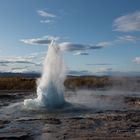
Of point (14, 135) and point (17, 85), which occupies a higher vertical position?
point (17, 85)

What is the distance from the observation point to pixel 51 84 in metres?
31.7

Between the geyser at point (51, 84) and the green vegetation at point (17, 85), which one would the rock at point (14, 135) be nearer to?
the geyser at point (51, 84)

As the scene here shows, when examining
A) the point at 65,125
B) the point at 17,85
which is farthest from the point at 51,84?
the point at 17,85

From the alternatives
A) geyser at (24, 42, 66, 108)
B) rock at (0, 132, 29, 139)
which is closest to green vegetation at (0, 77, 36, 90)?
geyser at (24, 42, 66, 108)

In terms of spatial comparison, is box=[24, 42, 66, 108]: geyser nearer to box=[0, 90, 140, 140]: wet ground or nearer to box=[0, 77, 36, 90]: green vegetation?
box=[0, 90, 140, 140]: wet ground

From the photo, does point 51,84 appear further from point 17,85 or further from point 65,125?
point 17,85

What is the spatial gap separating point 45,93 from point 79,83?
38.3 meters

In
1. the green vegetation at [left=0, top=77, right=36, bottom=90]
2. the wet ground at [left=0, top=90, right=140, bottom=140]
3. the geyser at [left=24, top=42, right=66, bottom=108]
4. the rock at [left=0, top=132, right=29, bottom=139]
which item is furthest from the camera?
the green vegetation at [left=0, top=77, right=36, bottom=90]

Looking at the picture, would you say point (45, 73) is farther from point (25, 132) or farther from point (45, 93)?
point (25, 132)

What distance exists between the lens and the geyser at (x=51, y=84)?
30.5 meters

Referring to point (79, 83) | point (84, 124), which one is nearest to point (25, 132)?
point (84, 124)

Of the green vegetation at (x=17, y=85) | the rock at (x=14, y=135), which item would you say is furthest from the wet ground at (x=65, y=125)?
the green vegetation at (x=17, y=85)

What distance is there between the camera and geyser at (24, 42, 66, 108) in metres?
30.5

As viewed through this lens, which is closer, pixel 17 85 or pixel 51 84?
pixel 51 84
